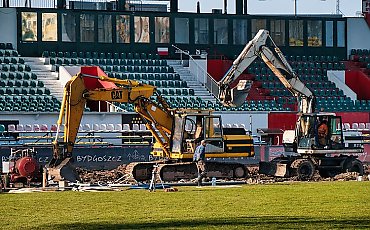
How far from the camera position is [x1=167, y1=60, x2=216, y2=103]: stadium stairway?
67812mm

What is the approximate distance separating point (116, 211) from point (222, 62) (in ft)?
153

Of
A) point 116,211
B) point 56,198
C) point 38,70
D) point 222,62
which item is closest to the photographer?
point 116,211

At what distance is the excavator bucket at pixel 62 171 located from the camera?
125 feet

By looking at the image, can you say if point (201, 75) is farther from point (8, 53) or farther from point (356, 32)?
point (356, 32)

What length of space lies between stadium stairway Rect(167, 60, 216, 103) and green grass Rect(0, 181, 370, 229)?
32.6 m

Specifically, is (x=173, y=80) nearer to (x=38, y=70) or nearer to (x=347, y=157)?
(x=38, y=70)

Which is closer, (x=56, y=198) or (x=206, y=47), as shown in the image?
(x=56, y=198)

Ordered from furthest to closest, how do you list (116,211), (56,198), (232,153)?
(232,153)
(56,198)
(116,211)

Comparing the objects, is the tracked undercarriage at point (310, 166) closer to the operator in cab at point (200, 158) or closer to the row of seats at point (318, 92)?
the operator in cab at point (200, 158)

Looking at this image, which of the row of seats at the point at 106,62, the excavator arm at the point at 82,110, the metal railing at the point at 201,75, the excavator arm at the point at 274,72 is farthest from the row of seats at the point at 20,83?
the excavator arm at the point at 82,110

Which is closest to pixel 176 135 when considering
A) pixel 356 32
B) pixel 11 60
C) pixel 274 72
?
pixel 274 72

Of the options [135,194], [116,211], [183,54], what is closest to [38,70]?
[183,54]

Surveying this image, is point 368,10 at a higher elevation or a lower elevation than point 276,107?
higher

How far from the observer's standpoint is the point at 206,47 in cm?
7456
